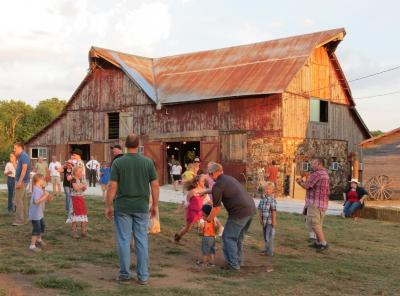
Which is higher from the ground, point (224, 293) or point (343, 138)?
point (343, 138)

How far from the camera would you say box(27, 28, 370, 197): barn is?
24812mm

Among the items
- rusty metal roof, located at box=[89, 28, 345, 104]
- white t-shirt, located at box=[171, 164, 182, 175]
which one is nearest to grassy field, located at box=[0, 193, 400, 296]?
white t-shirt, located at box=[171, 164, 182, 175]

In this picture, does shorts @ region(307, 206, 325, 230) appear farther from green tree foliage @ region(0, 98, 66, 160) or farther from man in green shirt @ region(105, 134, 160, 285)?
green tree foliage @ region(0, 98, 66, 160)

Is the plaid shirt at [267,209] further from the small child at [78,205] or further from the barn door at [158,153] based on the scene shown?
the barn door at [158,153]

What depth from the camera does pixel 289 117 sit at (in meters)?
24.9

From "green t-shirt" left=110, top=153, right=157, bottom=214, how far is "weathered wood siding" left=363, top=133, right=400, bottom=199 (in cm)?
1880

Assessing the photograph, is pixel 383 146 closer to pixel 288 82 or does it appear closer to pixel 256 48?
pixel 288 82

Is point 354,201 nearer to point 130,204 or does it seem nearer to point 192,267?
point 192,267

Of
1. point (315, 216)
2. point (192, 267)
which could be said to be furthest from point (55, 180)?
point (192, 267)

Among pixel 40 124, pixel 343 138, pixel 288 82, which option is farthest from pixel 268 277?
pixel 40 124

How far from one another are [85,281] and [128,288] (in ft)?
2.24

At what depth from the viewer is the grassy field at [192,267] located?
669 centimetres

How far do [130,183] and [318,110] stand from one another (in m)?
21.4

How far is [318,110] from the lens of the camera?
88.6 ft
